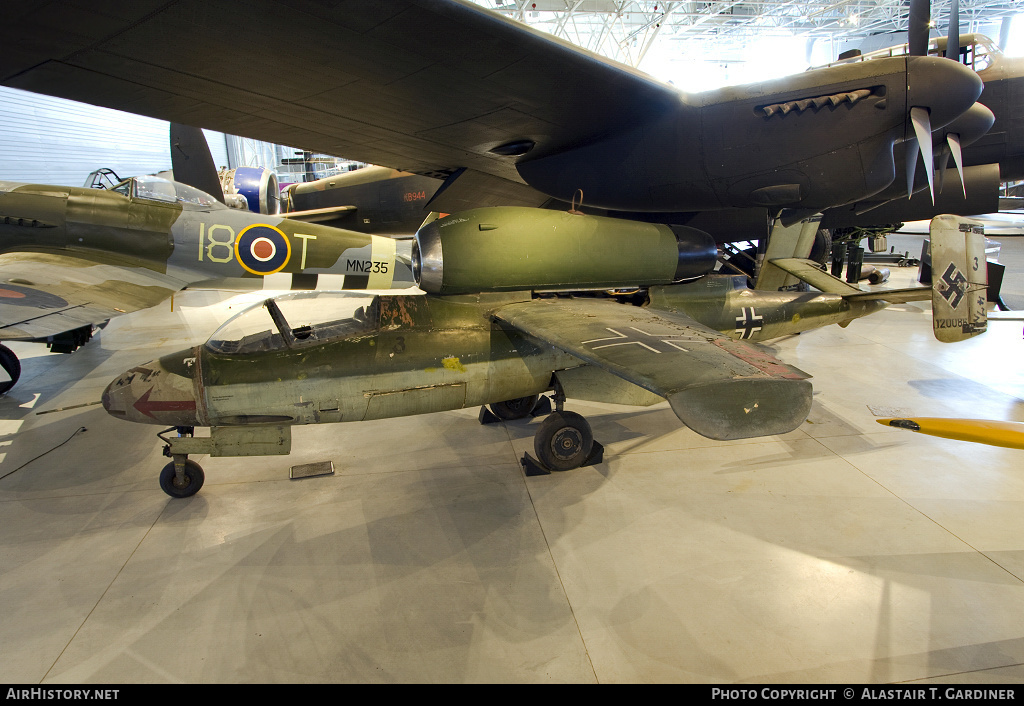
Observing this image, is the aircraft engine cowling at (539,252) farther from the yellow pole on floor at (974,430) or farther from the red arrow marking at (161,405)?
the yellow pole on floor at (974,430)

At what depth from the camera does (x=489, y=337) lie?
490 cm

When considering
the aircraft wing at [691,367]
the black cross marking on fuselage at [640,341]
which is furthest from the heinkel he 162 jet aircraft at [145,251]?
the black cross marking on fuselage at [640,341]

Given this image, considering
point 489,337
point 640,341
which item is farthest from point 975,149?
point 489,337

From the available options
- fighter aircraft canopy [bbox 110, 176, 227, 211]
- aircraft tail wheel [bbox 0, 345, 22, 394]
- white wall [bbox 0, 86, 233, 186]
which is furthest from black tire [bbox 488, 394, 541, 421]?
white wall [bbox 0, 86, 233, 186]

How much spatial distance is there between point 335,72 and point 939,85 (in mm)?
4858

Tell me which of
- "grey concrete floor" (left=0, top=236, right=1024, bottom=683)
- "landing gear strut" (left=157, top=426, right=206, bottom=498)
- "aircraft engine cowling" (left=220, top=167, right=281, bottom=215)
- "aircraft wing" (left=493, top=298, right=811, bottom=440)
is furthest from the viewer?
"aircraft engine cowling" (left=220, top=167, right=281, bottom=215)

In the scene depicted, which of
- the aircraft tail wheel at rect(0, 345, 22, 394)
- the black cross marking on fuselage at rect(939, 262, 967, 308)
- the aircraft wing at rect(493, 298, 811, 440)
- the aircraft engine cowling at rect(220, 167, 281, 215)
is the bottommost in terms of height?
the aircraft tail wheel at rect(0, 345, 22, 394)

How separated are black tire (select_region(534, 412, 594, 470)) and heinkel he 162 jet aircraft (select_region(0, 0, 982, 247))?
246cm

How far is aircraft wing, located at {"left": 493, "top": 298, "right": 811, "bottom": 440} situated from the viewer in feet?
9.11

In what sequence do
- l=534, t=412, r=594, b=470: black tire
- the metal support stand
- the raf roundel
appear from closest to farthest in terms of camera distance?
l=534, t=412, r=594, b=470: black tire → the raf roundel → the metal support stand

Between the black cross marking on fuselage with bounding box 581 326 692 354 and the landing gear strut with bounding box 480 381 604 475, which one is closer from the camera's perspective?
the black cross marking on fuselage with bounding box 581 326 692 354

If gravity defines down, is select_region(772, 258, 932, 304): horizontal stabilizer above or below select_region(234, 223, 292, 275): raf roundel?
below

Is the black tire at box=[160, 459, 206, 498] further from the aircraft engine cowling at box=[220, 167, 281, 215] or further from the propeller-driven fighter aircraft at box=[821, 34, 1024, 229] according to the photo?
the aircraft engine cowling at box=[220, 167, 281, 215]

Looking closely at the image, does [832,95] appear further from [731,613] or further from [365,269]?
[365,269]
